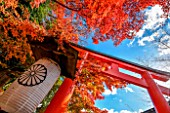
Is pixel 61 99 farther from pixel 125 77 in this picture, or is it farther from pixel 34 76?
pixel 125 77

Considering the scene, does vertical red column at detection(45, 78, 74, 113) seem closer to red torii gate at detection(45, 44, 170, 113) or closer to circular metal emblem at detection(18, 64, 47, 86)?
red torii gate at detection(45, 44, 170, 113)

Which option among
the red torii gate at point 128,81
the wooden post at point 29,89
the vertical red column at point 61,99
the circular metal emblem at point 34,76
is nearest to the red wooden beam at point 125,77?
the red torii gate at point 128,81

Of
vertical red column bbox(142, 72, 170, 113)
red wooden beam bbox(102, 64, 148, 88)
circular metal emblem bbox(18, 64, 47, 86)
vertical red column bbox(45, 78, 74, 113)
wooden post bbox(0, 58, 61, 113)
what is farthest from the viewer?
red wooden beam bbox(102, 64, 148, 88)

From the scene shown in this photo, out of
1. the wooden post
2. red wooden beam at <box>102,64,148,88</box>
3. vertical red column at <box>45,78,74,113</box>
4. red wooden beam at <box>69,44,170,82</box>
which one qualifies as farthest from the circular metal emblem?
red wooden beam at <box>102,64,148,88</box>

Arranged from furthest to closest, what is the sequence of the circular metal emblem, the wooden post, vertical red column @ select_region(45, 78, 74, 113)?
1. vertical red column @ select_region(45, 78, 74, 113)
2. the circular metal emblem
3. the wooden post

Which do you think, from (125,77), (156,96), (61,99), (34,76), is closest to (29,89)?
(34,76)

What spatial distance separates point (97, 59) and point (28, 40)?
7.16 feet

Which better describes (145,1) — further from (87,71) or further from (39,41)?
(39,41)

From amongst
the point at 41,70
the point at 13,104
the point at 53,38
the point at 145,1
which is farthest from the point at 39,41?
the point at 145,1

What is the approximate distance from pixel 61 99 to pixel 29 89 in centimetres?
111

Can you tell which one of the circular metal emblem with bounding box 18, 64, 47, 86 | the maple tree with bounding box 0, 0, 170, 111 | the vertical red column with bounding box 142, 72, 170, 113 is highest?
the maple tree with bounding box 0, 0, 170, 111

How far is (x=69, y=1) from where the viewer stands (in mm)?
7066

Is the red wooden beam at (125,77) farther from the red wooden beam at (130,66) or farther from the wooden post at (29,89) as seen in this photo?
the wooden post at (29,89)

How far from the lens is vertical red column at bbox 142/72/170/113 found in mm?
3660
